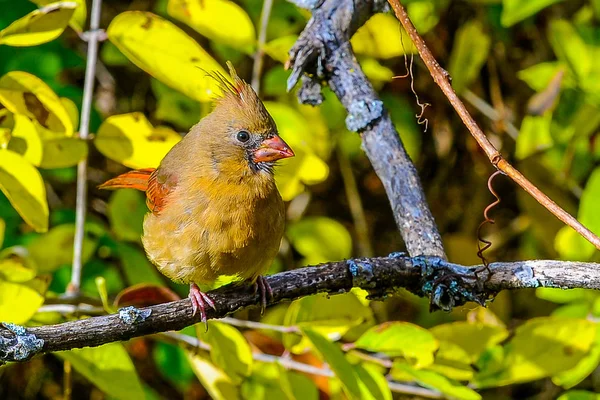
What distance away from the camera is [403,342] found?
2039 millimetres

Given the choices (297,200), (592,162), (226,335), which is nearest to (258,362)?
(226,335)

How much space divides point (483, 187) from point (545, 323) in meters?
1.61

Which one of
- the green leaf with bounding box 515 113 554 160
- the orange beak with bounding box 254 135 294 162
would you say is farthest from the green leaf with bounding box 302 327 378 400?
the green leaf with bounding box 515 113 554 160

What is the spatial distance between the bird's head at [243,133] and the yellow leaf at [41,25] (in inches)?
15.5

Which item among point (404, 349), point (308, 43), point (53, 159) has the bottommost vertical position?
point (404, 349)

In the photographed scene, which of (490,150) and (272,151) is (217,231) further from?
(490,150)

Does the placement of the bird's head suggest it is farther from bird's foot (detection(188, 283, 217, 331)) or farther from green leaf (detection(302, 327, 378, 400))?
green leaf (detection(302, 327, 378, 400))

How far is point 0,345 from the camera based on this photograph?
1.55 meters

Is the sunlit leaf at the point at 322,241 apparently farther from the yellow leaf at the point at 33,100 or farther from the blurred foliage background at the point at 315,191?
the yellow leaf at the point at 33,100

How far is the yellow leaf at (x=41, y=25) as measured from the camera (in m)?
2.08

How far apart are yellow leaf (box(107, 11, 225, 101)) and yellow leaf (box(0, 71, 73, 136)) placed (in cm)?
22

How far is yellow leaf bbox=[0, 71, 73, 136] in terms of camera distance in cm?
213

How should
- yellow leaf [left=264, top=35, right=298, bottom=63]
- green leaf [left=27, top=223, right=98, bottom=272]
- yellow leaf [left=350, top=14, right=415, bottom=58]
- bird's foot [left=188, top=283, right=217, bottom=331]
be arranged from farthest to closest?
green leaf [left=27, top=223, right=98, bottom=272] < yellow leaf [left=350, top=14, right=415, bottom=58] < yellow leaf [left=264, top=35, right=298, bottom=63] < bird's foot [left=188, top=283, right=217, bottom=331]

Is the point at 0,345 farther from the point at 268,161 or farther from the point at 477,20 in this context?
the point at 477,20
